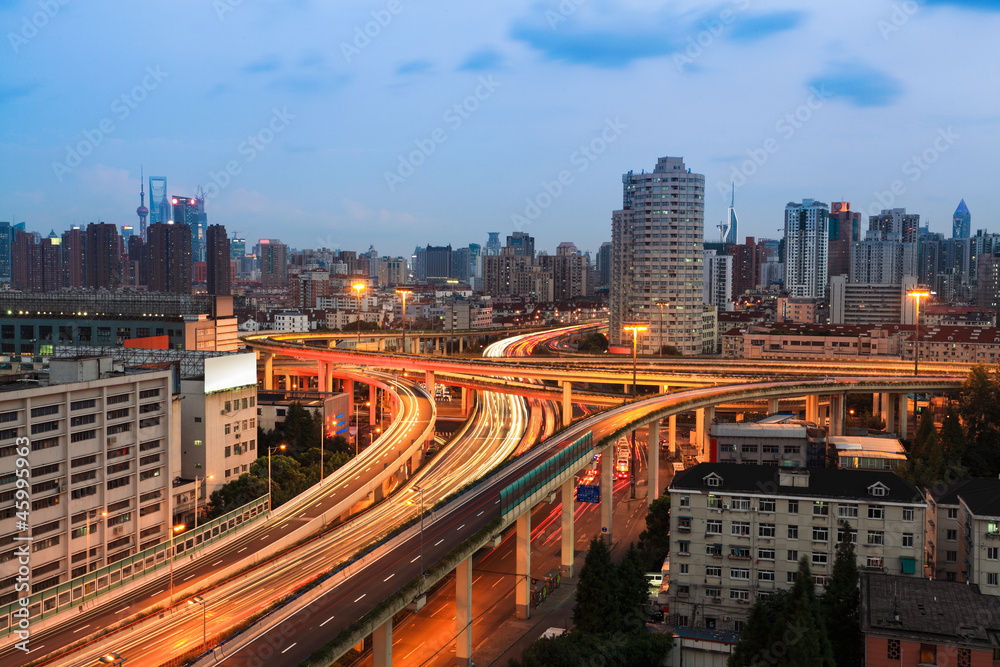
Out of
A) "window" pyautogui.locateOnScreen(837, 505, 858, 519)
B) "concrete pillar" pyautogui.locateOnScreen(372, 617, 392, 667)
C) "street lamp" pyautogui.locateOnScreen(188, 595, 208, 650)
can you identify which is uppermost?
"window" pyautogui.locateOnScreen(837, 505, 858, 519)

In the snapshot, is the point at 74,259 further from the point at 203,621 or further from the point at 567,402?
the point at 203,621

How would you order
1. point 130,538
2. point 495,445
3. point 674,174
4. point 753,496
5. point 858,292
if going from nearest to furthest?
point 753,496 → point 130,538 → point 495,445 → point 674,174 → point 858,292

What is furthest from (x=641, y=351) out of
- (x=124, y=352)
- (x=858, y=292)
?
(x=124, y=352)

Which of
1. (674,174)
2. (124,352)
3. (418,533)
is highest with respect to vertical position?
(674,174)

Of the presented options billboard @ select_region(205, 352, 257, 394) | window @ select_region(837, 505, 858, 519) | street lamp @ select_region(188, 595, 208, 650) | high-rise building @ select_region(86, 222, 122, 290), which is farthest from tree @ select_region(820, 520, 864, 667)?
high-rise building @ select_region(86, 222, 122, 290)

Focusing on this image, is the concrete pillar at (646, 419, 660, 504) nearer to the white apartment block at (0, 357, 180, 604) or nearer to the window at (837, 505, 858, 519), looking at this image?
the window at (837, 505, 858, 519)

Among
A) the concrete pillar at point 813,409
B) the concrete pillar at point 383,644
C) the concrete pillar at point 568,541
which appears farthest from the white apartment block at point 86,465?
the concrete pillar at point 813,409

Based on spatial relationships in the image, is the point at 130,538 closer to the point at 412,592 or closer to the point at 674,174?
the point at 412,592
